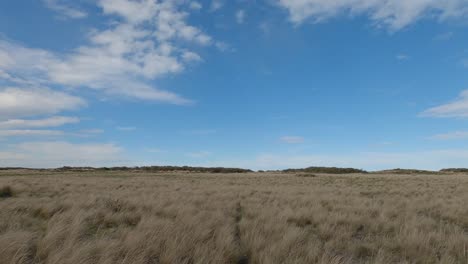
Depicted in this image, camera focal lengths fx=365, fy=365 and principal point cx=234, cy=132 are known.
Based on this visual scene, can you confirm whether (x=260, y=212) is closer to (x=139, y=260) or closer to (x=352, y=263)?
(x=352, y=263)

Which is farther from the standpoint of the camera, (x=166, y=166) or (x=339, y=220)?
(x=166, y=166)

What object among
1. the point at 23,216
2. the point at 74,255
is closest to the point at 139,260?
the point at 74,255

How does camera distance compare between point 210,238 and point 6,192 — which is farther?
point 6,192

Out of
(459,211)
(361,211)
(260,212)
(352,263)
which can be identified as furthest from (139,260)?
(459,211)

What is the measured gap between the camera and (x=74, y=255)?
4.54 metres

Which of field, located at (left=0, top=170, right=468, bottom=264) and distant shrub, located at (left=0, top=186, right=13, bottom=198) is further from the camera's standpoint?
distant shrub, located at (left=0, top=186, right=13, bottom=198)

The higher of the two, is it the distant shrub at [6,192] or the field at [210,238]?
the distant shrub at [6,192]

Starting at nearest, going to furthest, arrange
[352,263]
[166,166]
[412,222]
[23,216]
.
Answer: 1. [352,263]
2. [23,216]
3. [412,222]
4. [166,166]

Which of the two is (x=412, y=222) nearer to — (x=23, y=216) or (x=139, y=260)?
(x=139, y=260)

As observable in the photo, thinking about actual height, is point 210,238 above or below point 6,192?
below

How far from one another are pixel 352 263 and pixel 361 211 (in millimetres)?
6032

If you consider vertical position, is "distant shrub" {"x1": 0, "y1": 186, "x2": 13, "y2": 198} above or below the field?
above

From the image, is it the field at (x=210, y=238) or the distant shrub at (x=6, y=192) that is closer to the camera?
the field at (x=210, y=238)

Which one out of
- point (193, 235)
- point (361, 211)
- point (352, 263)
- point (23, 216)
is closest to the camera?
point (352, 263)
